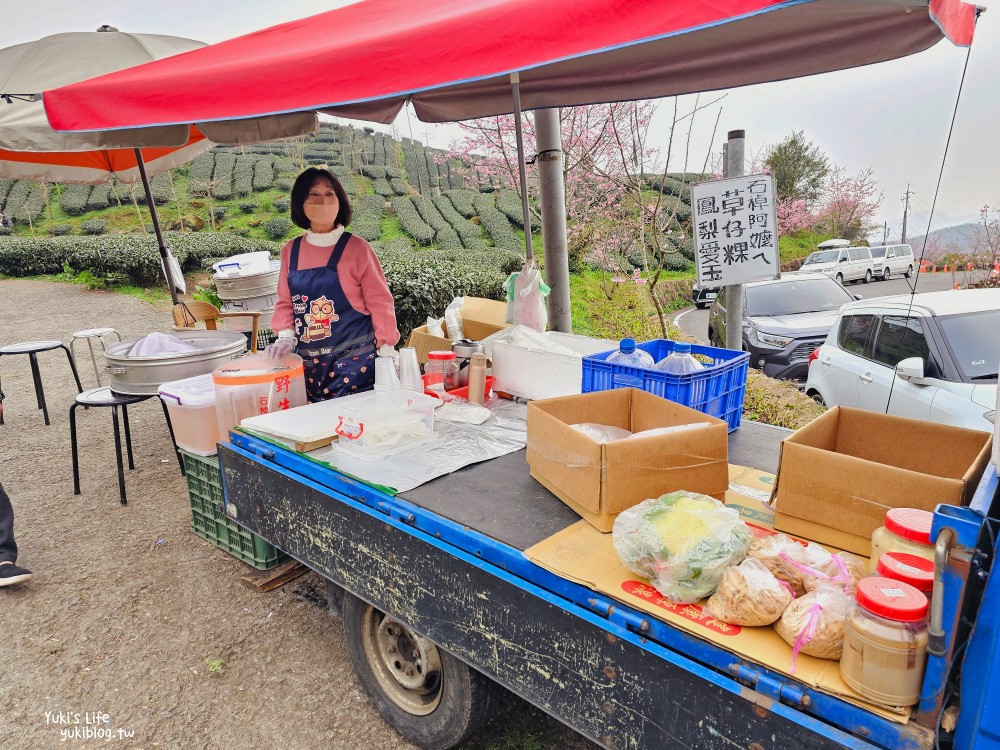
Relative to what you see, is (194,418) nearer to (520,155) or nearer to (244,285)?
(520,155)

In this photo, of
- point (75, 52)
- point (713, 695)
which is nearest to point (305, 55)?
point (713, 695)

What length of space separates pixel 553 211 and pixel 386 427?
2.69 metres

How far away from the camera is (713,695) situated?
120cm

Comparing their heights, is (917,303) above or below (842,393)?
above

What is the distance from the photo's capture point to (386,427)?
7.82 feet

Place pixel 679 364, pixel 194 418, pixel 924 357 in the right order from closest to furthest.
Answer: pixel 679 364, pixel 194 418, pixel 924 357

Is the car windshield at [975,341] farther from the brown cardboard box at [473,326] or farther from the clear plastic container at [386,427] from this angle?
the clear plastic container at [386,427]

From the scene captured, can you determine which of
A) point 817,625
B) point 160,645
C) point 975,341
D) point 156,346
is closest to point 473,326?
point 156,346

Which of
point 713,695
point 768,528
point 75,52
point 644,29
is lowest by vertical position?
point 713,695

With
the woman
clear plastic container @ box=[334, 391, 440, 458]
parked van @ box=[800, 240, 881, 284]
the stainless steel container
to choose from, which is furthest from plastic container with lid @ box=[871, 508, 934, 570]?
parked van @ box=[800, 240, 881, 284]

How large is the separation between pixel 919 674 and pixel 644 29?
1.43 metres

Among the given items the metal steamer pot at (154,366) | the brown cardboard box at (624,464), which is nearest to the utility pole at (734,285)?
the brown cardboard box at (624,464)

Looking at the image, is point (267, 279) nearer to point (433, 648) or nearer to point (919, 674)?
point (433, 648)

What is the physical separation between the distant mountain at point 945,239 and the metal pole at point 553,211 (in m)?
2.87
